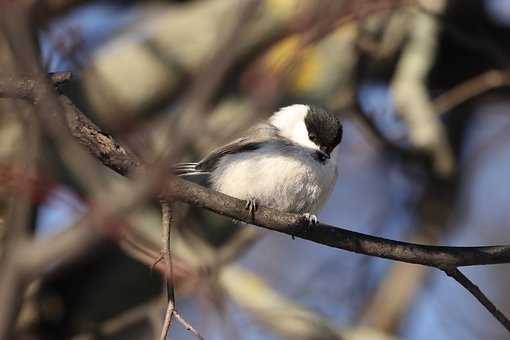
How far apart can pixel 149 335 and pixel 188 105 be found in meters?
3.26

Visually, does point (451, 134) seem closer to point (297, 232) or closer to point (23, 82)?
point (297, 232)

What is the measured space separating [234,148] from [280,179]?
1.02 feet

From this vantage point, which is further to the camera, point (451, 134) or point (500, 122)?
point (500, 122)

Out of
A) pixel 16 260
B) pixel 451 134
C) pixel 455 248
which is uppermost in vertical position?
pixel 451 134

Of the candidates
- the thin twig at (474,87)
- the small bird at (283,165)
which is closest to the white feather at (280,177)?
the small bird at (283,165)

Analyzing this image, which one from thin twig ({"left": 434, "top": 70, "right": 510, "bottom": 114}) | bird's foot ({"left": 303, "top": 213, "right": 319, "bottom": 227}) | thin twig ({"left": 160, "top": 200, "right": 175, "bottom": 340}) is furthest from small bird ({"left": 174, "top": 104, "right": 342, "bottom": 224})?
thin twig ({"left": 434, "top": 70, "right": 510, "bottom": 114})

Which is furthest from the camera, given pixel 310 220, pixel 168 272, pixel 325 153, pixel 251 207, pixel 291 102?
pixel 291 102

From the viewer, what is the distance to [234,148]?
10.5ft

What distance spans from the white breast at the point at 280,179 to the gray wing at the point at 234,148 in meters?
0.06

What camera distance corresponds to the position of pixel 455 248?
2348 millimetres

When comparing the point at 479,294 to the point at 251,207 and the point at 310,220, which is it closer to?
the point at 310,220

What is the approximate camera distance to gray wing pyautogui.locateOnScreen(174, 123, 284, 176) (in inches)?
125

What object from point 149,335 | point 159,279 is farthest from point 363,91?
point 149,335

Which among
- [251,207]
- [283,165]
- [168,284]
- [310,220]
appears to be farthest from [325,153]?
[168,284]
